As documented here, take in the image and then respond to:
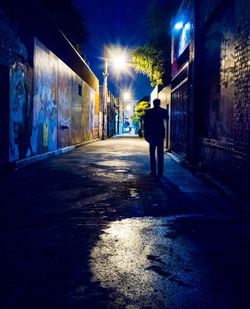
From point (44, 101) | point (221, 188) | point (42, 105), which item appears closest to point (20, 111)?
point (42, 105)

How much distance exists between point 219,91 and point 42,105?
714 centimetres

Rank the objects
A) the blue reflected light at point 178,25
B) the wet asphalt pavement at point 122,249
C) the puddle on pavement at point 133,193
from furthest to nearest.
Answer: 1. the blue reflected light at point 178,25
2. the puddle on pavement at point 133,193
3. the wet asphalt pavement at point 122,249

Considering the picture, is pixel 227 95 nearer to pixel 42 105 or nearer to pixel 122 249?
pixel 122 249

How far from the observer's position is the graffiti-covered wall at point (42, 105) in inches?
441

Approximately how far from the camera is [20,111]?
11.5 metres

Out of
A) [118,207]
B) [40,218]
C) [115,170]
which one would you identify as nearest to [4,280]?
[40,218]

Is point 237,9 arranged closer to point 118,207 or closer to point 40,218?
point 118,207

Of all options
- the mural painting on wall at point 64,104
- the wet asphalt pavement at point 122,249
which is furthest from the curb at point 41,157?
the wet asphalt pavement at point 122,249

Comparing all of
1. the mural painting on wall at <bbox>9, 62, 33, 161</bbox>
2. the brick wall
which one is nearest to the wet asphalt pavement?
the brick wall

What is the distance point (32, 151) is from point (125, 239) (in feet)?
29.8

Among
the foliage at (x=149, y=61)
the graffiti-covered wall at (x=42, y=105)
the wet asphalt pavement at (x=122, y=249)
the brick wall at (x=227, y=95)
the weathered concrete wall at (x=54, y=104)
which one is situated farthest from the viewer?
the foliage at (x=149, y=61)

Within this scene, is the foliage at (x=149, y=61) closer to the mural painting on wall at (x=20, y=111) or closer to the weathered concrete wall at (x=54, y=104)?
the weathered concrete wall at (x=54, y=104)

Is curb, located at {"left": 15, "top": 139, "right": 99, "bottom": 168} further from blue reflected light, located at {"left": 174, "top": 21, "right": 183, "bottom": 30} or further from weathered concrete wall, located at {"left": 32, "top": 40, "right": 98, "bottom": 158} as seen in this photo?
blue reflected light, located at {"left": 174, "top": 21, "right": 183, "bottom": 30}

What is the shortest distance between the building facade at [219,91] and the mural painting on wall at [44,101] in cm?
527
